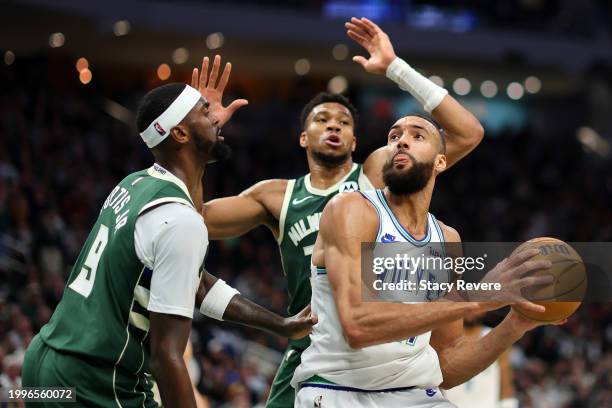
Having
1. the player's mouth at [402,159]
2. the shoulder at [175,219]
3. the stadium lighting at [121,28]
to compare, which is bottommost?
the shoulder at [175,219]

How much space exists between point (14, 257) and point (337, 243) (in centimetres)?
848

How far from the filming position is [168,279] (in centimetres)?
403

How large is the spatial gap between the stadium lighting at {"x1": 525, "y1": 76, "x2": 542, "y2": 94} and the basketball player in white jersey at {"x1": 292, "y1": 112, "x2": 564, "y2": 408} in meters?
20.8

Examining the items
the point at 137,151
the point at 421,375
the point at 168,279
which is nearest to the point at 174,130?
the point at 168,279

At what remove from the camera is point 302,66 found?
2367 centimetres

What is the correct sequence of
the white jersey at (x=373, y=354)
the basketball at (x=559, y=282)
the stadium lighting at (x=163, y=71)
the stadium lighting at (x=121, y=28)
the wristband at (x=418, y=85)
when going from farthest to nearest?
the stadium lighting at (x=163, y=71), the stadium lighting at (x=121, y=28), the wristband at (x=418, y=85), the white jersey at (x=373, y=354), the basketball at (x=559, y=282)

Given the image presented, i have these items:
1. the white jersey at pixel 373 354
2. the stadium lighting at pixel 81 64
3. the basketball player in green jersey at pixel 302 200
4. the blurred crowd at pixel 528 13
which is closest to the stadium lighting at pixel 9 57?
the stadium lighting at pixel 81 64

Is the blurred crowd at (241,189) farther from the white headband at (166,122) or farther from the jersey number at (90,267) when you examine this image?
the white headband at (166,122)

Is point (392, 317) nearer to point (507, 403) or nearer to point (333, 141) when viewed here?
point (333, 141)

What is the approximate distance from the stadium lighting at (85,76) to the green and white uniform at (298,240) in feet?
53.4

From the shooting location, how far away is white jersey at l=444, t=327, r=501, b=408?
788 cm

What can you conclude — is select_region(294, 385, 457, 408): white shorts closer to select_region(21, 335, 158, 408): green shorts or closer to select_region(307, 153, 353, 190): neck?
select_region(21, 335, 158, 408): green shorts

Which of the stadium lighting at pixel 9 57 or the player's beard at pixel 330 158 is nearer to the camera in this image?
the player's beard at pixel 330 158

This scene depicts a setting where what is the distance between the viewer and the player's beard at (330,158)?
6.24 m
